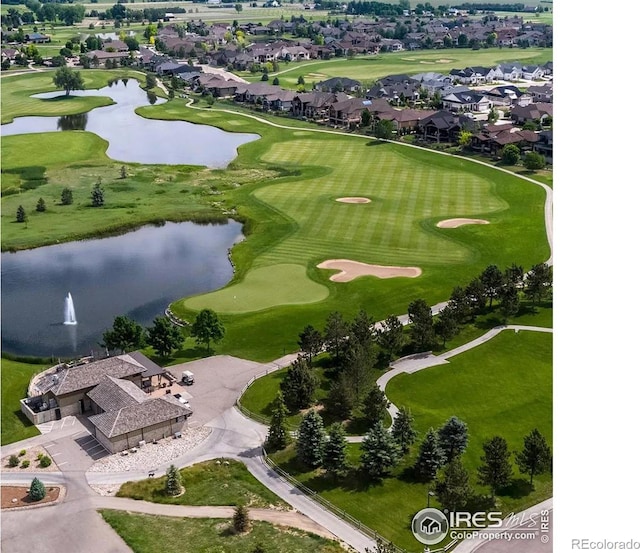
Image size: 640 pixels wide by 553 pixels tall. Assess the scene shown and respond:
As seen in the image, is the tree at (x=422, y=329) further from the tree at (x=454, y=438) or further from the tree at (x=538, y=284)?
the tree at (x=454, y=438)

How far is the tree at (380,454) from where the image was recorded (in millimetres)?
43594

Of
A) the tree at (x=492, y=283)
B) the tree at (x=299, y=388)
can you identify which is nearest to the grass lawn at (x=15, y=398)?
the tree at (x=299, y=388)

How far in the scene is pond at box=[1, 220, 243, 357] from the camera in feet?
215

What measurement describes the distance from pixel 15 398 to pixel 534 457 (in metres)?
36.9

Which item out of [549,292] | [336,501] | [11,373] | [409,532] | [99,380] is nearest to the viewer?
[409,532]

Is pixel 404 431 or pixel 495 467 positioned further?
pixel 404 431

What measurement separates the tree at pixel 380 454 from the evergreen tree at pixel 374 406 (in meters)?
5.56

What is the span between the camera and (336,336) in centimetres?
5844

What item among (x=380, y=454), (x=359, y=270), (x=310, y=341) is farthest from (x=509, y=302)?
(x=380, y=454)

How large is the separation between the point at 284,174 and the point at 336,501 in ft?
262

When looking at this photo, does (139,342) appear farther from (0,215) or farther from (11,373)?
(0,215)

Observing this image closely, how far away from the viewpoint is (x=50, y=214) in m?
95.9

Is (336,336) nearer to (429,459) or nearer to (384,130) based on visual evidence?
(429,459)

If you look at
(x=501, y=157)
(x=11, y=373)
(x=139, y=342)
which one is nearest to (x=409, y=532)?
(x=139, y=342)
